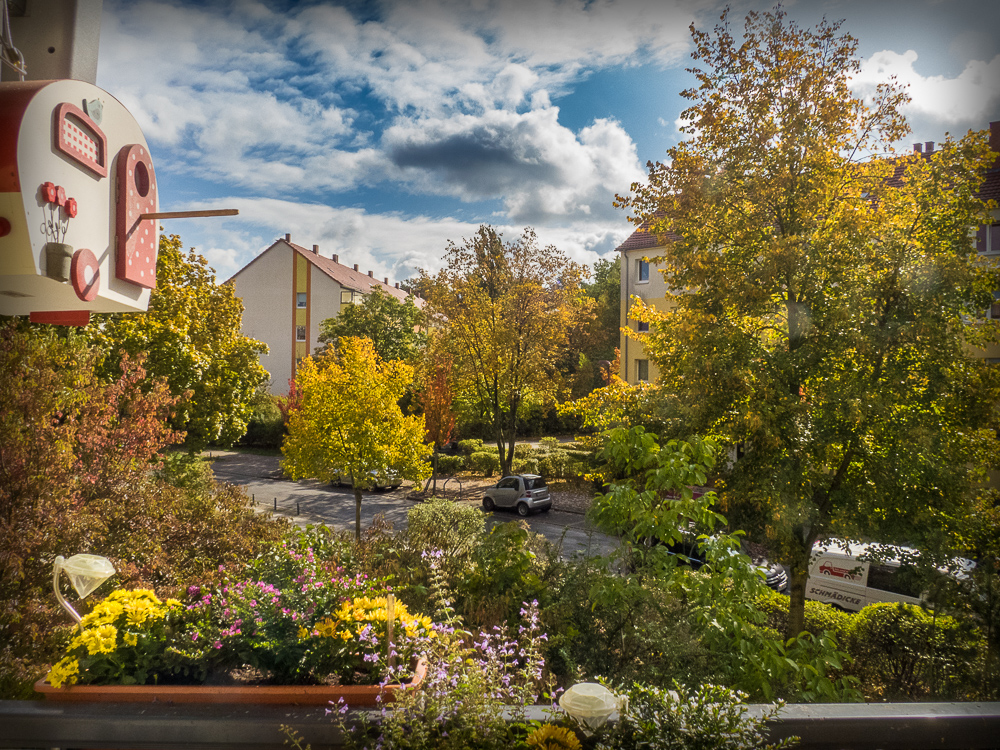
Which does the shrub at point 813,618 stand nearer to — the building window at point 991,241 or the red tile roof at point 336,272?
the building window at point 991,241

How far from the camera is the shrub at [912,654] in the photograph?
4.95 metres

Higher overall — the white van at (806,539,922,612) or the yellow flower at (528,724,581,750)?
the yellow flower at (528,724,581,750)

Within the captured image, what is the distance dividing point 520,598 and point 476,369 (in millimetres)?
13648

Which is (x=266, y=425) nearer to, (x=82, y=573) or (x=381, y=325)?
(x=381, y=325)

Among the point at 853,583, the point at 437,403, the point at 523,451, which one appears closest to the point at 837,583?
the point at 853,583

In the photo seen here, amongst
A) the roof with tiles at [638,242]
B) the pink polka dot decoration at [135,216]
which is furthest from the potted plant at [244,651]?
the roof with tiles at [638,242]

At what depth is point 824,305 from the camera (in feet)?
18.4

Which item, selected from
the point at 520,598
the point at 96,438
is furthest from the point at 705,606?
the point at 96,438

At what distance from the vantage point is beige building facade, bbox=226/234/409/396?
2972cm

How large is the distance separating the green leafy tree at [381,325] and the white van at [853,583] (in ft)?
72.3

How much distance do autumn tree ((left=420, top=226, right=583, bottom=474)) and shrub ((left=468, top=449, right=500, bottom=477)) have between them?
549 cm

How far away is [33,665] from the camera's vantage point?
351 cm

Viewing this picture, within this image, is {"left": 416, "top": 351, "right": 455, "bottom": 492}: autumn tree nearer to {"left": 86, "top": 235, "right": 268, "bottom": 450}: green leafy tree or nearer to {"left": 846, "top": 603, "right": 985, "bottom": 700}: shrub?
{"left": 86, "top": 235, "right": 268, "bottom": 450}: green leafy tree

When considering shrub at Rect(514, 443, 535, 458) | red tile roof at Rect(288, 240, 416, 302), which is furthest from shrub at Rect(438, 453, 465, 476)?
red tile roof at Rect(288, 240, 416, 302)
